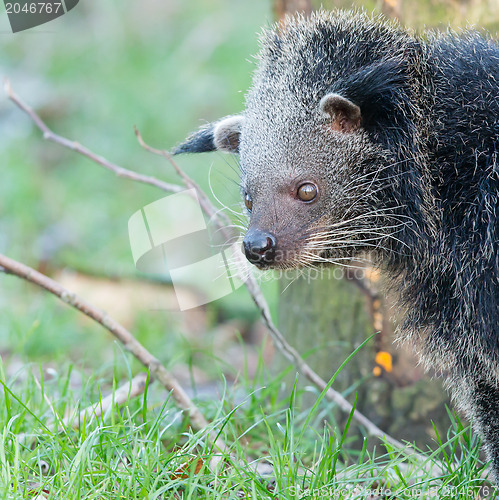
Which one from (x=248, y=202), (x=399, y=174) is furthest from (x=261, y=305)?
(x=399, y=174)

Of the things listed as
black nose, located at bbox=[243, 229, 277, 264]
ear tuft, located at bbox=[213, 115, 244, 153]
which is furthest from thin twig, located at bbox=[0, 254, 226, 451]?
ear tuft, located at bbox=[213, 115, 244, 153]

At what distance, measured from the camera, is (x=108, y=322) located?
395 cm

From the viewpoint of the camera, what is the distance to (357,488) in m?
3.56

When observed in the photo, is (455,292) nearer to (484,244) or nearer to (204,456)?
(484,244)

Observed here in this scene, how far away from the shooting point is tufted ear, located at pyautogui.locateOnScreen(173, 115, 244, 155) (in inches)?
165

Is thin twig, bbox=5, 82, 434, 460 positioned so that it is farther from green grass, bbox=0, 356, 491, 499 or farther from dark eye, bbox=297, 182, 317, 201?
dark eye, bbox=297, 182, 317, 201

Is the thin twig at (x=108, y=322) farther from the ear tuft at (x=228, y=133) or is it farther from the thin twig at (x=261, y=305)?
the ear tuft at (x=228, y=133)

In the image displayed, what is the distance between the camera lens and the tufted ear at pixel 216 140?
165 inches

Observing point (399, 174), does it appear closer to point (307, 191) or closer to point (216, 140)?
point (307, 191)

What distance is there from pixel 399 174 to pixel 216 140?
48.2 inches

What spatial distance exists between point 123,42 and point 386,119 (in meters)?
11.6

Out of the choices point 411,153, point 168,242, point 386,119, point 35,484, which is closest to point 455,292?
point 411,153

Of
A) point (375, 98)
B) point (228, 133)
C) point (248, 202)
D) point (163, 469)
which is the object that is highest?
point (375, 98)

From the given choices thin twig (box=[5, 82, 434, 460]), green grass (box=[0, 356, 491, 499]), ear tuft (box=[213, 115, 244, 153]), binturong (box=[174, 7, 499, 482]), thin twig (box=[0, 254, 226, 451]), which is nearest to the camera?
green grass (box=[0, 356, 491, 499])
